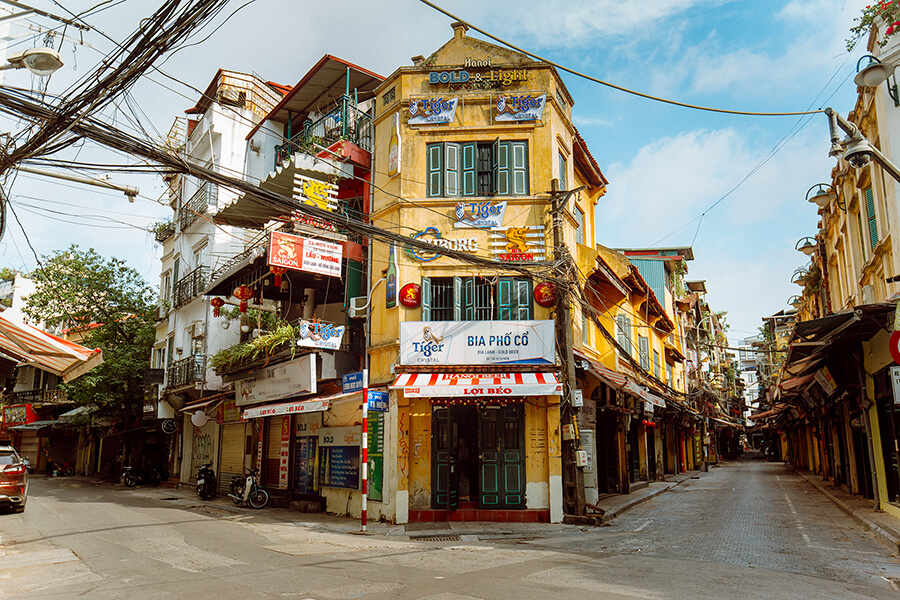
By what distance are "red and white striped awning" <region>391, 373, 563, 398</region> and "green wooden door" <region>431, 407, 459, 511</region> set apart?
1276 mm

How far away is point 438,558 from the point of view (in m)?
10.3

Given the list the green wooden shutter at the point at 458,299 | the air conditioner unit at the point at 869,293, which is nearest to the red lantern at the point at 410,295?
the green wooden shutter at the point at 458,299

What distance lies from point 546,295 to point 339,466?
7.69m

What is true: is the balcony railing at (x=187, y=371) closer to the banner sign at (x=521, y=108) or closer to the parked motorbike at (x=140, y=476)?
the parked motorbike at (x=140, y=476)

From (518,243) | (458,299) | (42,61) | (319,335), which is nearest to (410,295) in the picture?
(458,299)

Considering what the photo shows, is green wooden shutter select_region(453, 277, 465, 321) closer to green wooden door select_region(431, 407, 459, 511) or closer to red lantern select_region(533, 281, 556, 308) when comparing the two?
red lantern select_region(533, 281, 556, 308)

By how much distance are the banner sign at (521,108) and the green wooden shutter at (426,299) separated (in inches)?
195

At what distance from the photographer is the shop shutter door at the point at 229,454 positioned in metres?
23.8

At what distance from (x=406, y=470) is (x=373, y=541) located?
2932 millimetres

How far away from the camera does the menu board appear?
1733cm

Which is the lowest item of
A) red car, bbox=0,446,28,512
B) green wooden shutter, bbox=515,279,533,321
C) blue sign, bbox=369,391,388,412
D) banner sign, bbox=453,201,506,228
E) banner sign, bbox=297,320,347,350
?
red car, bbox=0,446,28,512

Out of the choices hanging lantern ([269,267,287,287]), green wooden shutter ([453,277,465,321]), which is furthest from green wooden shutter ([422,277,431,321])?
hanging lantern ([269,267,287,287])

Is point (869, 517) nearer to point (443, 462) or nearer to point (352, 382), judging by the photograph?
point (443, 462)

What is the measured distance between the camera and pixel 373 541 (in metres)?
12.9
